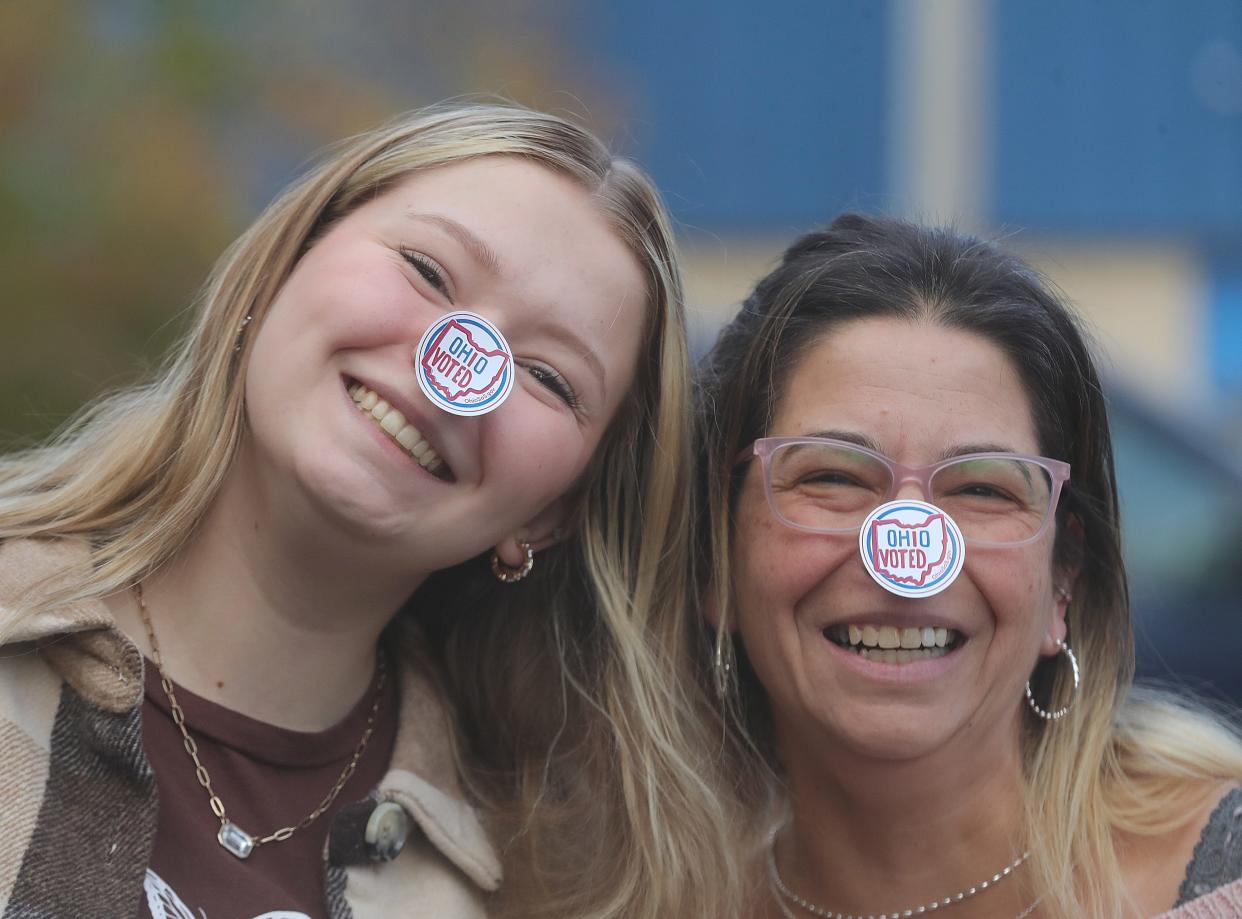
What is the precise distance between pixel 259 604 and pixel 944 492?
51.0 inches

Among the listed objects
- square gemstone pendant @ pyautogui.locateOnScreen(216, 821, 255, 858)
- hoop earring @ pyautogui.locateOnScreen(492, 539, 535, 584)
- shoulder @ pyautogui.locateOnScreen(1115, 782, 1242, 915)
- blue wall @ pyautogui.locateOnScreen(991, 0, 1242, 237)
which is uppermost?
blue wall @ pyautogui.locateOnScreen(991, 0, 1242, 237)

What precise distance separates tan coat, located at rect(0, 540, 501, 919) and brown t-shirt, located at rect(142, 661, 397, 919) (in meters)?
0.08

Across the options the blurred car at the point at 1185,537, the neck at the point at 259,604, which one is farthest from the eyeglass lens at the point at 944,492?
the blurred car at the point at 1185,537

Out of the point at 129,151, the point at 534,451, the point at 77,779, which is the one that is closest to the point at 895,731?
the point at 534,451

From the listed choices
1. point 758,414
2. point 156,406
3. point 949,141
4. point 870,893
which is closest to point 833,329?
point 758,414

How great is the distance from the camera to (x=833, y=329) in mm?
3006

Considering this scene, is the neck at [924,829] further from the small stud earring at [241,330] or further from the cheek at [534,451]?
the small stud earring at [241,330]

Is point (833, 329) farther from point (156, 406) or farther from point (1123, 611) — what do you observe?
point (156, 406)


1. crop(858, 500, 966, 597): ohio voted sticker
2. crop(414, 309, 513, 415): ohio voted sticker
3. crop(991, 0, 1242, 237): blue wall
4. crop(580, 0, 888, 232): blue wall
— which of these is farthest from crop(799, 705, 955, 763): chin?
crop(580, 0, 888, 232): blue wall

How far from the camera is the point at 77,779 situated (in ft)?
8.27

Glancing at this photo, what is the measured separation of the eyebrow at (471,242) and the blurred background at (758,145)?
70cm

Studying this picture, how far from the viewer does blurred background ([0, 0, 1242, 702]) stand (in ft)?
21.7

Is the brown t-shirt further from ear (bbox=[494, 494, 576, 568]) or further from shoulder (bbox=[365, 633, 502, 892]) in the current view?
ear (bbox=[494, 494, 576, 568])

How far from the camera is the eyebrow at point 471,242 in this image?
9.27 feet
